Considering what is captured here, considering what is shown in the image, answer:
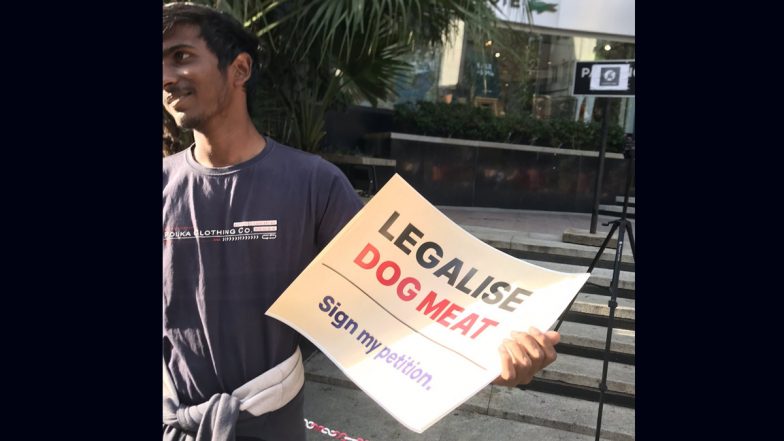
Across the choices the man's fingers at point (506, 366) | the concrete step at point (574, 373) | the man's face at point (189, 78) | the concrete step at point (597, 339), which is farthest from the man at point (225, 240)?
the concrete step at point (597, 339)

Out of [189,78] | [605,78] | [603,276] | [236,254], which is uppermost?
[605,78]

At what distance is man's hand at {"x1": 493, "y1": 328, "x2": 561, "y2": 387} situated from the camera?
0.82 meters

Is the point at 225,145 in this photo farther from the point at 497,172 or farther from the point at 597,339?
the point at 497,172

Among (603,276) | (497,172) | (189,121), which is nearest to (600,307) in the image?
(603,276)

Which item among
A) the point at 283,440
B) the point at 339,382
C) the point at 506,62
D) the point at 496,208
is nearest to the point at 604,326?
the point at 339,382

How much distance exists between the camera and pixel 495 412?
3.33 meters

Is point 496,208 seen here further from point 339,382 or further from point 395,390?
point 395,390

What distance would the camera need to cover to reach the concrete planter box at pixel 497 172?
24.7ft

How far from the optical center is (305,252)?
3.47 ft

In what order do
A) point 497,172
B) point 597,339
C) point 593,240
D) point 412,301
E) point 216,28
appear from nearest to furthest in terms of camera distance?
point 412,301 < point 216,28 < point 597,339 < point 593,240 < point 497,172

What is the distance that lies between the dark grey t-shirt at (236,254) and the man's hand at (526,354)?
0.41m

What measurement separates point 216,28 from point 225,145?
0.22m

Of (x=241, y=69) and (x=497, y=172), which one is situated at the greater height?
(x=241, y=69)

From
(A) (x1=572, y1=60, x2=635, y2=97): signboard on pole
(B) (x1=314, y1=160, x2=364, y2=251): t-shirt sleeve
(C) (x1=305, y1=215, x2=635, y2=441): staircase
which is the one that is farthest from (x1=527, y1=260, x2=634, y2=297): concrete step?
(B) (x1=314, y1=160, x2=364, y2=251): t-shirt sleeve
